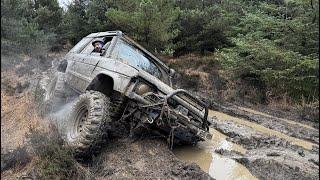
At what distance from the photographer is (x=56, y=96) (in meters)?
9.69

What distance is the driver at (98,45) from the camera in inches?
360

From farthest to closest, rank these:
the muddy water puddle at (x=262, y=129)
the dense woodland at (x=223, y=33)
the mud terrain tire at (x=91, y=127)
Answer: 1. the dense woodland at (x=223, y=33)
2. the muddy water puddle at (x=262, y=129)
3. the mud terrain tire at (x=91, y=127)

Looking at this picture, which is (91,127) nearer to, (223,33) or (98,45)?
(98,45)

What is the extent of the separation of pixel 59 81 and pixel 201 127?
11.8ft

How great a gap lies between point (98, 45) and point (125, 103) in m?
1.94

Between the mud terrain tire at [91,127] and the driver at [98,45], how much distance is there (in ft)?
5.04

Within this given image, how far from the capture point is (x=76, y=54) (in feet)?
32.2

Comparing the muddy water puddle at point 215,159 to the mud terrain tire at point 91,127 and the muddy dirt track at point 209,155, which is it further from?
the mud terrain tire at point 91,127

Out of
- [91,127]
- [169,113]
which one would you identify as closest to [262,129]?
[169,113]

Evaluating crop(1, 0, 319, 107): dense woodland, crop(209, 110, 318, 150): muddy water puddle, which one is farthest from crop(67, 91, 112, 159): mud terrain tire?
crop(209, 110, 318, 150): muddy water puddle

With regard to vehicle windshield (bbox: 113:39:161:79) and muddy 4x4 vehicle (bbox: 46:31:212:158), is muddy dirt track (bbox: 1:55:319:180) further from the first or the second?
vehicle windshield (bbox: 113:39:161:79)

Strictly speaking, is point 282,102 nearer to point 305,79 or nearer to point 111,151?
point 305,79

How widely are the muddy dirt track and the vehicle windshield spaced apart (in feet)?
4.58

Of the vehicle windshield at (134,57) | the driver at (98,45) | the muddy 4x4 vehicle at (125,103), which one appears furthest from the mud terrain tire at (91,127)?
the driver at (98,45)
